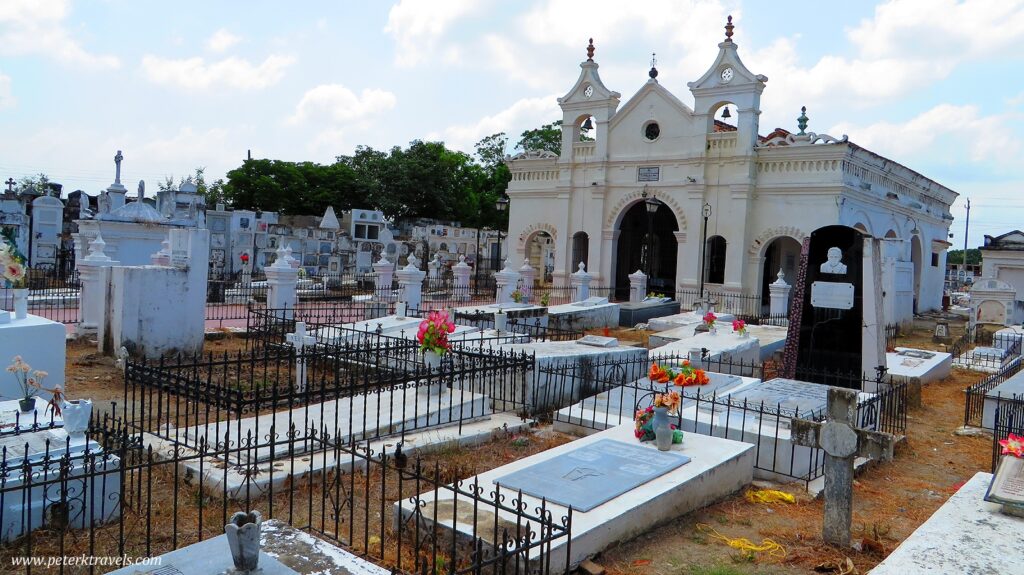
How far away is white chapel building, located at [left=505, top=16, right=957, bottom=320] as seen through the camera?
77.0 feet

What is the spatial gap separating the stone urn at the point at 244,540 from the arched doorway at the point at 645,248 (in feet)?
85.7

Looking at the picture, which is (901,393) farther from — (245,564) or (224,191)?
(224,191)

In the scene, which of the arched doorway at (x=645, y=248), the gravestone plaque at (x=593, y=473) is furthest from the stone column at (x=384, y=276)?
the gravestone plaque at (x=593, y=473)

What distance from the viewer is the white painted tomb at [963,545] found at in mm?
3586

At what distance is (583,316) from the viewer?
17750mm

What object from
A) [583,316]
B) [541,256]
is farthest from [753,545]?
[541,256]

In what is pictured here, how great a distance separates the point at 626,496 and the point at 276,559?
2477mm

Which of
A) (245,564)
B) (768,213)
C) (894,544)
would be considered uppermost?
(768,213)

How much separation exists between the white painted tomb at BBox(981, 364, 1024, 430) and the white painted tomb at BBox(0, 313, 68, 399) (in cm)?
1029

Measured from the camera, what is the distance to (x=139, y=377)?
648 centimetres

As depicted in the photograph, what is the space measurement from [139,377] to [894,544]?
244 inches

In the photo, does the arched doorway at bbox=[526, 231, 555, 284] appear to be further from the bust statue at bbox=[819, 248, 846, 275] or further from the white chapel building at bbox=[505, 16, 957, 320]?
the bust statue at bbox=[819, 248, 846, 275]

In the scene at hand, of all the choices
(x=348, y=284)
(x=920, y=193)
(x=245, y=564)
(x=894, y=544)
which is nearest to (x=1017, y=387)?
(x=894, y=544)

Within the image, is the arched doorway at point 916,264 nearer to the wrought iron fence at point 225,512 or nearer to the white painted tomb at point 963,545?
the white painted tomb at point 963,545
